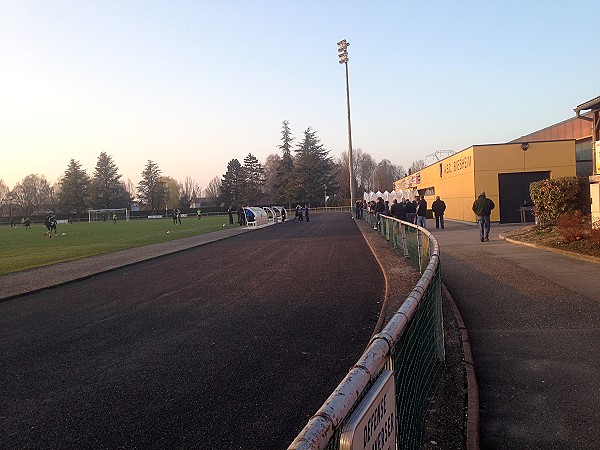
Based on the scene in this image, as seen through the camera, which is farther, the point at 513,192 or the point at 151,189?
the point at 151,189

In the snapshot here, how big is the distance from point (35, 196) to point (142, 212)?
36.0 meters

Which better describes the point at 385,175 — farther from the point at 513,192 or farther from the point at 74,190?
the point at 513,192

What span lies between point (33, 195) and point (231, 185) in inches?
1991

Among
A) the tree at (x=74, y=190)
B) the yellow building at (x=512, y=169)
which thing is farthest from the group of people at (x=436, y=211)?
the tree at (x=74, y=190)

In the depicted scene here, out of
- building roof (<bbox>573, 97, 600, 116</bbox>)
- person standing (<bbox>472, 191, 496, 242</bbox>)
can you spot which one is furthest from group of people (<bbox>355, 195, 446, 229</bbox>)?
building roof (<bbox>573, 97, 600, 116</bbox>)

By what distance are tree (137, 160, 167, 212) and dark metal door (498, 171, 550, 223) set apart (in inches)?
3787

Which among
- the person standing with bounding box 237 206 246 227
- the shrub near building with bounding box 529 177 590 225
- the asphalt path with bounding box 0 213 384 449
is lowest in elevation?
the asphalt path with bounding box 0 213 384 449

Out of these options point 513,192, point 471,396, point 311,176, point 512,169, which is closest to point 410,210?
point 513,192

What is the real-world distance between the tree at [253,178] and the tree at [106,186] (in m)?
27.6

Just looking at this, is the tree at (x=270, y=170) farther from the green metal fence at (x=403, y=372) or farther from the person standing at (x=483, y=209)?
the green metal fence at (x=403, y=372)

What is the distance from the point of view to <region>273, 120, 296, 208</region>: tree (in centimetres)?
9706

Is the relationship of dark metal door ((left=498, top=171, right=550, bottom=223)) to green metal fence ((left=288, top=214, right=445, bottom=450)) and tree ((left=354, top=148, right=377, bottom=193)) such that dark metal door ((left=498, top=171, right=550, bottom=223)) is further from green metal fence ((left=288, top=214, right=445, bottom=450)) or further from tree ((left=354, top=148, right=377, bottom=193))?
tree ((left=354, top=148, right=377, bottom=193))

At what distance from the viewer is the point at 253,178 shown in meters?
103

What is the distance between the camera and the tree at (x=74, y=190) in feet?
342
